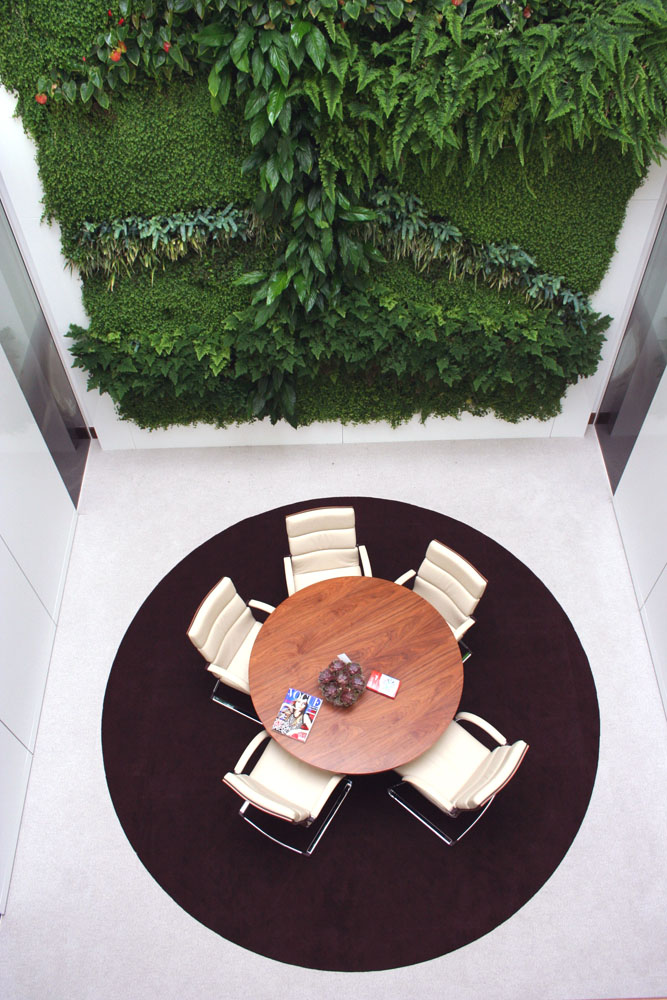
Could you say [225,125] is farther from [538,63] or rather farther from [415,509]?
[415,509]

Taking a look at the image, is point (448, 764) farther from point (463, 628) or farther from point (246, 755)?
point (246, 755)

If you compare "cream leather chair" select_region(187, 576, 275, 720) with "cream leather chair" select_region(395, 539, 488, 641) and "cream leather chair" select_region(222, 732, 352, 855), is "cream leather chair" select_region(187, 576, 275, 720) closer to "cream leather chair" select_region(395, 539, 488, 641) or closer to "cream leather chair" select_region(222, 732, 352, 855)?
"cream leather chair" select_region(222, 732, 352, 855)

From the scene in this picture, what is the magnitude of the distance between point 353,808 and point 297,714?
33.4 inches

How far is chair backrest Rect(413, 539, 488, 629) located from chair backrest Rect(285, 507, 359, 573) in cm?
62

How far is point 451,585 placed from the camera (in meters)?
5.42

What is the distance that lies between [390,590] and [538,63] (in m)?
3.78

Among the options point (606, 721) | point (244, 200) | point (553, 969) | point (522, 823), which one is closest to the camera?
point (553, 969)

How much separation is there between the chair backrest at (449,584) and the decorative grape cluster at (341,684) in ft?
3.34

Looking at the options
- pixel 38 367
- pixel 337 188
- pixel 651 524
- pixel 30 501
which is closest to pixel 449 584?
pixel 651 524

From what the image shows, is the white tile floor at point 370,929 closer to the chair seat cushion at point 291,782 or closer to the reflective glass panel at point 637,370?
the reflective glass panel at point 637,370

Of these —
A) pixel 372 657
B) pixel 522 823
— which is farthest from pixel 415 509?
pixel 522 823

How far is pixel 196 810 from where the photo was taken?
5051 millimetres

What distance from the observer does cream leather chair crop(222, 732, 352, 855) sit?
4.40 meters

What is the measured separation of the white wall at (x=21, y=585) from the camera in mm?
→ 5008
